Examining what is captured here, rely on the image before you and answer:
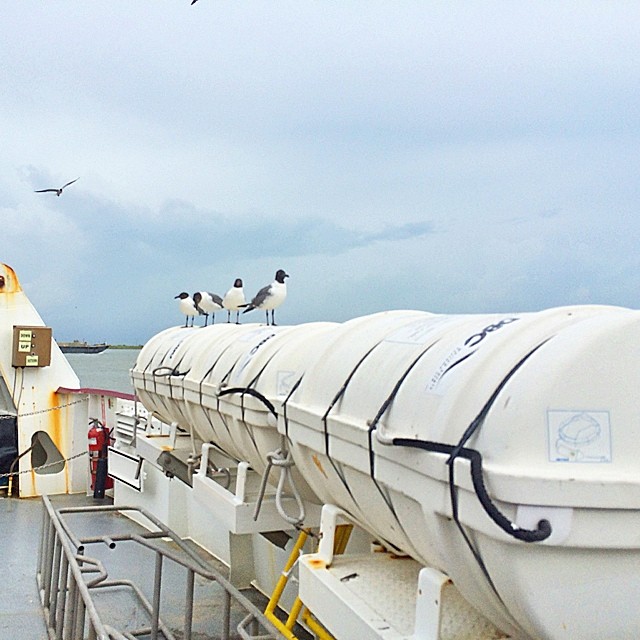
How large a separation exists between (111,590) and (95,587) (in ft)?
5.80

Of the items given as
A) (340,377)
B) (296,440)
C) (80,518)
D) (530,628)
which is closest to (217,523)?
(80,518)

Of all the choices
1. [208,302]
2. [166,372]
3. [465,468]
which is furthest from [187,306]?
[465,468]

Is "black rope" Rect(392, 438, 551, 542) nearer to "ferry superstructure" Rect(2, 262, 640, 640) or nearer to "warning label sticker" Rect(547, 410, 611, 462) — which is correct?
"ferry superstructure" Rect(2, 262, 640, 640)

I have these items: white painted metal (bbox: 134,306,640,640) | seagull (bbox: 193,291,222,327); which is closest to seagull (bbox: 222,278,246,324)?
seagull (bbox: 193,291,222,327)

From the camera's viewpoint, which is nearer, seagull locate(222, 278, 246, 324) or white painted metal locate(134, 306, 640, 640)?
white painted metal locate(134, 306, 640, 640)

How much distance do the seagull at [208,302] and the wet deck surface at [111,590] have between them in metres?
2.37

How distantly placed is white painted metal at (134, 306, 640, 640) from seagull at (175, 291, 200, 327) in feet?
20.9

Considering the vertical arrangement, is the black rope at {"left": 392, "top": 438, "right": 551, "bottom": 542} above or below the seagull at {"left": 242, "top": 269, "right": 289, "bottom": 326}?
below

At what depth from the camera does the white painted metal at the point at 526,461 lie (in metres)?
1.98

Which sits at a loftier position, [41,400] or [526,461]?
[526,461]

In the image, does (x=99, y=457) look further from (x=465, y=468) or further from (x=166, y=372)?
(x=465, y=468)

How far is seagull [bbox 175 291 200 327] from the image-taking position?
358 inches

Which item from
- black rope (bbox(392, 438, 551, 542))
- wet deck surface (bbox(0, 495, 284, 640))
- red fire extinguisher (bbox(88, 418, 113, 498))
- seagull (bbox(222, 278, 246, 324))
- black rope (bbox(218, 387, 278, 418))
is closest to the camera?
black rope (bbox(392, 438, 551, 542))

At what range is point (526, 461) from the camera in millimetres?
2023
